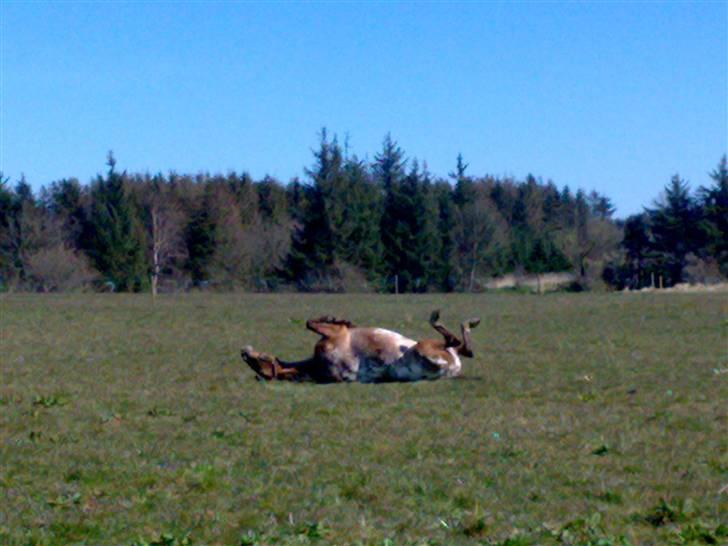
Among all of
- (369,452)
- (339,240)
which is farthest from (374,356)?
(339,240)

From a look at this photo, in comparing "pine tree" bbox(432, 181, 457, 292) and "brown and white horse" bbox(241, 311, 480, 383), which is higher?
"pine tree" bbox(432, 181, 457, 292)

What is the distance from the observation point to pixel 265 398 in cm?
1168

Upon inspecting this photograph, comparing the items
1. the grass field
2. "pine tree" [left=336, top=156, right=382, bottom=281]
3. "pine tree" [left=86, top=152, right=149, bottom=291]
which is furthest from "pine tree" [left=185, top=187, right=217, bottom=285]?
the grass field

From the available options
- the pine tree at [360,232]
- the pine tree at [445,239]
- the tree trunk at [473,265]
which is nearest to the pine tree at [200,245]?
the pine tree at [360,232]

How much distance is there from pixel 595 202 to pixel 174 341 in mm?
71792

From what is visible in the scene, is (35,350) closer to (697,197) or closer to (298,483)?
(298,483)

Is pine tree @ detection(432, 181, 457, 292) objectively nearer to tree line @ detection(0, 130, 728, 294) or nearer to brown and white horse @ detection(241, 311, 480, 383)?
tree line @ detection(0, 130, 728, 294)

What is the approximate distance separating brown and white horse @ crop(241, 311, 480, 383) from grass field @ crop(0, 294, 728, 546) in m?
0.32

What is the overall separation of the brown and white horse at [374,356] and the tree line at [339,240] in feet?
142

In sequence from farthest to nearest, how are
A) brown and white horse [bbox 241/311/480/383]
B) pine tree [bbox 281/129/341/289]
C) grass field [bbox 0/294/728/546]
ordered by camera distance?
pine tree [bbox 281/129/341/289], brown and white horse [bbox 241/311/480/383], grass field [bbox 0/294/728/546]

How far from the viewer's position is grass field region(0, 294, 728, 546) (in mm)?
Result: 6297

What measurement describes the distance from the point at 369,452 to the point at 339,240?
163 feet

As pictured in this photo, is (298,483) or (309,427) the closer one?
(298,483)

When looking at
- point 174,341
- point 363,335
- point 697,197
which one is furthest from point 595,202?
point 363,335
